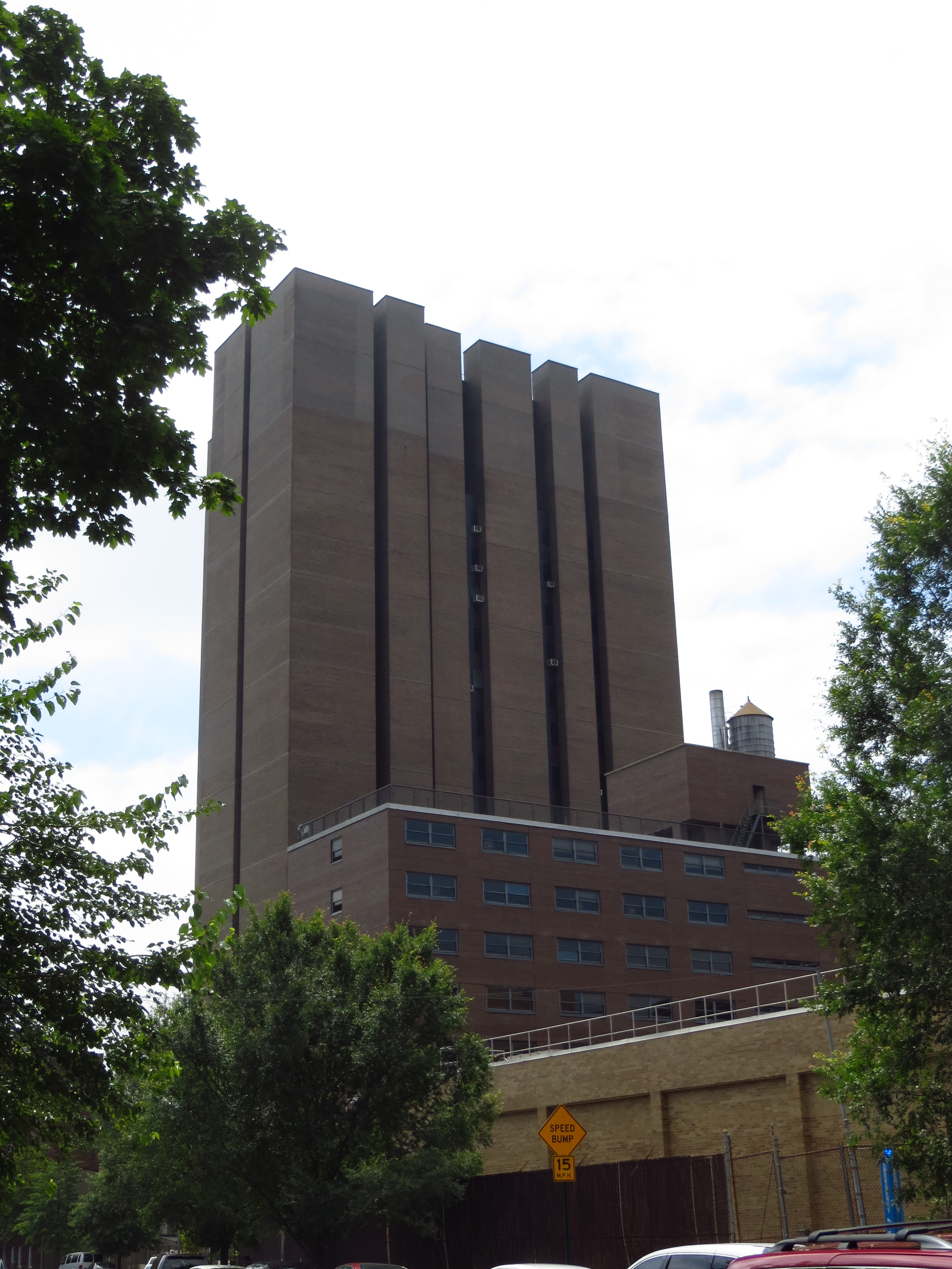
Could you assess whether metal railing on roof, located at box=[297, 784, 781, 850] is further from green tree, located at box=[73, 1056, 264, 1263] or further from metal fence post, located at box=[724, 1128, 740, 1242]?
metal fence post, located at box=[724, 1128, 740, 1242]

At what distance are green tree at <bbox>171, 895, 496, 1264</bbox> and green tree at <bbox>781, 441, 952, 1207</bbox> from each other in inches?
501

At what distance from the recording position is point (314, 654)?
8044 centimetres

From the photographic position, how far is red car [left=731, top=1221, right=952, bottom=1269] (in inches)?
247

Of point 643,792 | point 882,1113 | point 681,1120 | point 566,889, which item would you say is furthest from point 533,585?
point 882,1113

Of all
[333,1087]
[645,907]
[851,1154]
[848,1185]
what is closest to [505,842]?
[645,907]

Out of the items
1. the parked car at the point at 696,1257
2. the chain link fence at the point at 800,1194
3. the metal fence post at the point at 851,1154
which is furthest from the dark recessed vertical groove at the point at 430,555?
the parked car at the point at 696,1257

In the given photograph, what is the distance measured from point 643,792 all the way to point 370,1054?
52.2 metres

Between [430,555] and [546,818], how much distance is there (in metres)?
20.4

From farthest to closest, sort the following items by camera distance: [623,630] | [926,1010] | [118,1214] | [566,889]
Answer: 1. [623,630]
2. [566,889]
3. [118,1214]
4. [926,1010]

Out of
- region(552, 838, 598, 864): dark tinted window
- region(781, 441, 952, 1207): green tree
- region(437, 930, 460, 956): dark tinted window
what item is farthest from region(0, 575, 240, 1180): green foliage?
region(552, 838, 598, 864): dark tinted window

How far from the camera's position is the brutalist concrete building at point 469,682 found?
6850 centimetres

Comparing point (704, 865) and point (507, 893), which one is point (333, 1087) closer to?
point (507, 893)

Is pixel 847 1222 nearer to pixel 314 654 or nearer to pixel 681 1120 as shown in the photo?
pixel 681 1120

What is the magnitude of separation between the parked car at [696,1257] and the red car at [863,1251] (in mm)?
9240
